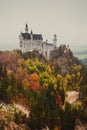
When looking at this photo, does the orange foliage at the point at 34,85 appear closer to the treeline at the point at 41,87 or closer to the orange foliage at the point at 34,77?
the treeline at the point at 41,87

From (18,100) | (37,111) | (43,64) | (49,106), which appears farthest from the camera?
(43,64)

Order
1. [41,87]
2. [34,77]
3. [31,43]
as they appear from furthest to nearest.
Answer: [31,43], [34,77], [41,87]

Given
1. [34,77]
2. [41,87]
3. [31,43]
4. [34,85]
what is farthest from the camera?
[31,43]

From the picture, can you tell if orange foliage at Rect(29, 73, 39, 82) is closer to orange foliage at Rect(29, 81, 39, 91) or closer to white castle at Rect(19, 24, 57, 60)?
orange foliage at Rect(29, 81, 39, 91)

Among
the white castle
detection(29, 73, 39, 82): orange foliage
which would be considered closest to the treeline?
detection(29, 73, 39, 82): orange foliage

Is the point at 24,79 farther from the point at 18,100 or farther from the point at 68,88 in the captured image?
the point at 18,100

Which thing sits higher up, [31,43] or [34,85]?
[31,43]

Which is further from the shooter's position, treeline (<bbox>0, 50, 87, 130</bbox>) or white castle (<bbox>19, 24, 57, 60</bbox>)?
white castle (<bbox>19, 24, 57, 60</bbox>)

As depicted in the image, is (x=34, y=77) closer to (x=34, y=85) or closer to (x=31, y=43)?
(x=34, y=85)

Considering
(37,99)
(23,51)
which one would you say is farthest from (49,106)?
(23,51)

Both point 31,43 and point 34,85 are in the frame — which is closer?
point 34,85

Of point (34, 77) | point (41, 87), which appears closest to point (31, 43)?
point (34, 77)
